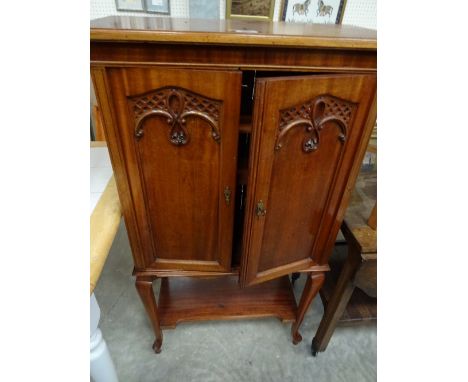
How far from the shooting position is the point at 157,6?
115 centimetres

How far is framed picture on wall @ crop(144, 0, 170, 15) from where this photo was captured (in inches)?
45.2

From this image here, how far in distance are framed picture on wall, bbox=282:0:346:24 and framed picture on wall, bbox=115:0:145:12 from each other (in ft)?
2.04

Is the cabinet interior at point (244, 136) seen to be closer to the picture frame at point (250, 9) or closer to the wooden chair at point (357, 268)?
the wooden chair at point (357, 268)

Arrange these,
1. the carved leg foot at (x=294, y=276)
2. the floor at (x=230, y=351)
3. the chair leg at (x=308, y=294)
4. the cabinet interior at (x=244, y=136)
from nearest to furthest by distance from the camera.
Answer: the cabinet interior at (x=244, y=136)
the chair leg at (x=308, y=294)
the floor at (x=230, y=351)
the carved leg foot at (x=294, y=276)

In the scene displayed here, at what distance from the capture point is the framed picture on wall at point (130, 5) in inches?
45.5

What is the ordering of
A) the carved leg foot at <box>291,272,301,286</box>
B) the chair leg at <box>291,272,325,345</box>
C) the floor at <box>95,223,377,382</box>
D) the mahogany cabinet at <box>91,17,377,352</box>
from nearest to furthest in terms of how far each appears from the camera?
1. the mahogany cabinet at <box>91,17,377,352</box>
2. the chair leg at <box>291,272,325,345</box>
3. the floor at <box>95,223,377,382</box>
4. the carved leg foot at <box>291,272,301,286</box>

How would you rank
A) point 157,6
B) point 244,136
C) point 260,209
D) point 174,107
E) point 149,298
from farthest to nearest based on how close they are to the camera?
point 157,6, point 149,298, point 244,136, point 260,209, point 174,107

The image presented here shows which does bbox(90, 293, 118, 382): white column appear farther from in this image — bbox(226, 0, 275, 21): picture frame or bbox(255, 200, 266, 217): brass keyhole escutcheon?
bbox(226, 0, 275, 21): picture frame

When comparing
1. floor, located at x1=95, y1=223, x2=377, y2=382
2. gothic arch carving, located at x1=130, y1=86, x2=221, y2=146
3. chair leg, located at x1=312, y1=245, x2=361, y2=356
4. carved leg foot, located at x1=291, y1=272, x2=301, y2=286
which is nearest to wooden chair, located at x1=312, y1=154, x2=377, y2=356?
chair leg, located at x1=312, y1=245, x2=361, y2=356

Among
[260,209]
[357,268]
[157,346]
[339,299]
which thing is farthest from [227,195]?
[157,346]

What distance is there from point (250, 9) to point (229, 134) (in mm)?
840

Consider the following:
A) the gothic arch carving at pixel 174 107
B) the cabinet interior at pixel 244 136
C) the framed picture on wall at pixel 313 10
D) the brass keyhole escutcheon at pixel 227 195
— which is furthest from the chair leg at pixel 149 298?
the framed picture on wall at pixel 313 10

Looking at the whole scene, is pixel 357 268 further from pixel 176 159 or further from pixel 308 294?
pixel 176 159

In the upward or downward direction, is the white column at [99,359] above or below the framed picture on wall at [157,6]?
below
